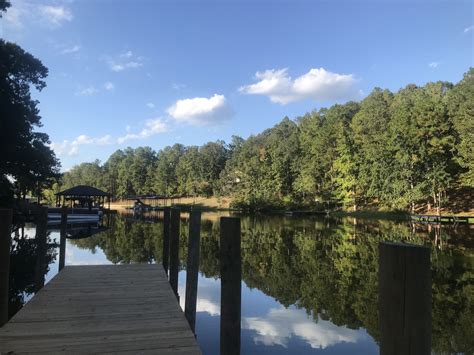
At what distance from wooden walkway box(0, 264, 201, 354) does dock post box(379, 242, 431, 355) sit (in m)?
2.67

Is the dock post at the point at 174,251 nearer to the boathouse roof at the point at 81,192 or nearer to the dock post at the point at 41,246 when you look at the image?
the dock post at the point at 41,246

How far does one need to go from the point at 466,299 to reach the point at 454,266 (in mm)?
3546

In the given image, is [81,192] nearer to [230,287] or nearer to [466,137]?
[230,287]

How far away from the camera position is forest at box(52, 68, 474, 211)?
38.1 meters

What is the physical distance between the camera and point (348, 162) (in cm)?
4725

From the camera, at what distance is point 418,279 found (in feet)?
4.45

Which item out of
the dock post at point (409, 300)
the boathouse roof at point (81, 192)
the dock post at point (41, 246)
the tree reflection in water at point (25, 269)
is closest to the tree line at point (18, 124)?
the tree reflection in water at point (25, 269)

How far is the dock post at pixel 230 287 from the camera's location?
10.9 ft

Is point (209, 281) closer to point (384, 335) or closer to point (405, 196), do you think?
point (384, 335)

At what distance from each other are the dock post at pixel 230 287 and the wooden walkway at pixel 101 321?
512 mm

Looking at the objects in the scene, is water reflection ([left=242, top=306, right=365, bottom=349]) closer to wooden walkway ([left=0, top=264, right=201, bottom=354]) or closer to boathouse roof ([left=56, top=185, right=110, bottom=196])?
wooden walkway ([left=0, top=264, right=201, bottom=354])

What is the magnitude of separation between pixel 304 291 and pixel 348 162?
132ft

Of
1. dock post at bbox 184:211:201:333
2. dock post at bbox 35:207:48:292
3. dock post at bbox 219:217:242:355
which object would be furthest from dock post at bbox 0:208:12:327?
dock post at bbox 35:207:48:292

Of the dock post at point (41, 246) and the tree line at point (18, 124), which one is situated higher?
the tree line at point (18, 124)
